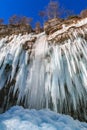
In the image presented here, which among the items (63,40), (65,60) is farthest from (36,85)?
(63,40)

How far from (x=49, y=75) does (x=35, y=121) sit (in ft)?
9.33

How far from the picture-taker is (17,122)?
5512 mm

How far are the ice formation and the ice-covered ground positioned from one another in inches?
37.3

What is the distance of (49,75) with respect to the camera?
8461mm

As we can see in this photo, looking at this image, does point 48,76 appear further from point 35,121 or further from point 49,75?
point 35,121

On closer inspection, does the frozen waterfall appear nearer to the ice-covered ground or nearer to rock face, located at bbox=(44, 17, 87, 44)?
rock face, located at bbox=(44, 17, 87, 44)

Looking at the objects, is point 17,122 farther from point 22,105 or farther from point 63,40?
point 63,40

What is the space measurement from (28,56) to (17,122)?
171 inches

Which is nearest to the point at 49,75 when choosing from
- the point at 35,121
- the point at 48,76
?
the point at 48,76

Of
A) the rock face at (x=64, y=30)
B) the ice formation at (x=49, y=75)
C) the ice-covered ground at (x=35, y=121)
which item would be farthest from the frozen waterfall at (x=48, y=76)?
the ice-covered ground at (x=35, y=121)

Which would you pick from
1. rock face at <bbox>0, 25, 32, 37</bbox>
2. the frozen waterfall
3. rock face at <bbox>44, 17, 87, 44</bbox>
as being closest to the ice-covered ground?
the frozen waterfall

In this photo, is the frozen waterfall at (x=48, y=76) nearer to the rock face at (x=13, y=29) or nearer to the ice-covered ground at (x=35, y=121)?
the ice-covered ground at (x=35, y=121)

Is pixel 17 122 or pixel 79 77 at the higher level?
pixel 79 77

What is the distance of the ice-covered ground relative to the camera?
533 centimetres
